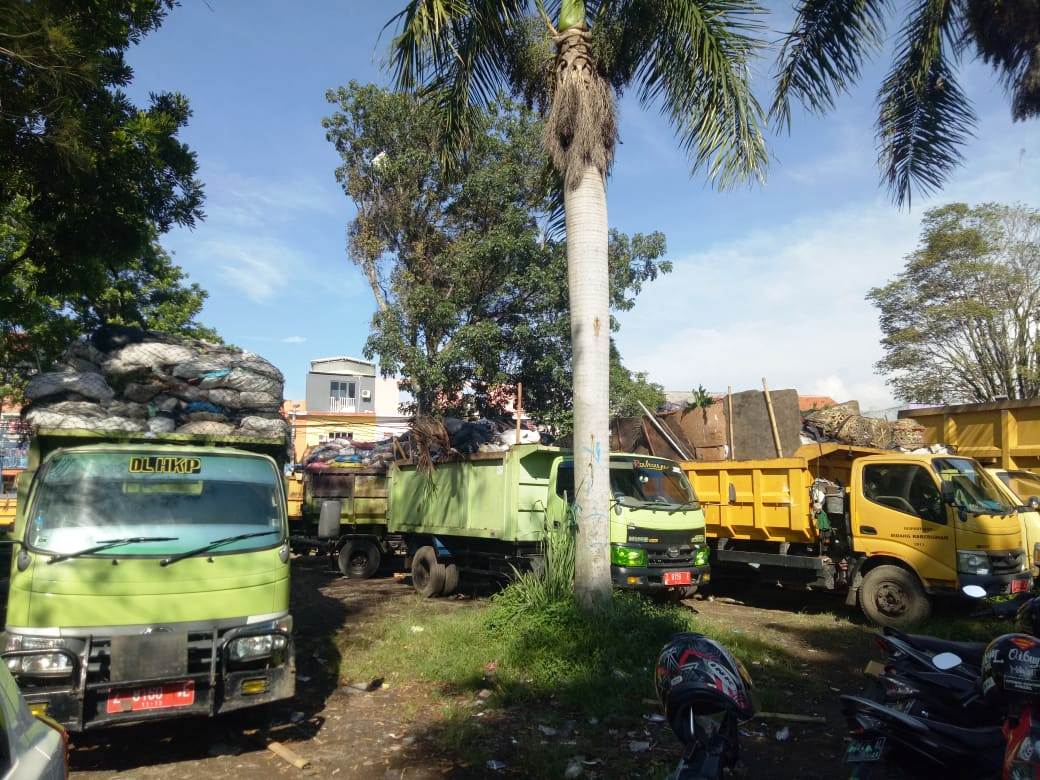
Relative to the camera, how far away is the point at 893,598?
9.39m

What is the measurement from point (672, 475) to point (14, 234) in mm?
15797

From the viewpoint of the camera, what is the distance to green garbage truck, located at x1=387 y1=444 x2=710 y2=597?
941 centimetres

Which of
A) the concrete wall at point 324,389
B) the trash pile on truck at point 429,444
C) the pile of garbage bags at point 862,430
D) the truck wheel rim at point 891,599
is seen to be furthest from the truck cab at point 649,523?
the concrete wall at point 324,389

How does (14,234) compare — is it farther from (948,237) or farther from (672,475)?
(948,237)

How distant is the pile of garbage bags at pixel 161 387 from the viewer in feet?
23.7

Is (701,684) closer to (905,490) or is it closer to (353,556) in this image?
(905,490)

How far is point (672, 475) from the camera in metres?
10.7

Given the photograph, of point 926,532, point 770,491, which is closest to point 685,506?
point 770,491

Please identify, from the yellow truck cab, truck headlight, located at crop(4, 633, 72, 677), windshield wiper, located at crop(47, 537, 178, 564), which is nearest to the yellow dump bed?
the yellow truck cab

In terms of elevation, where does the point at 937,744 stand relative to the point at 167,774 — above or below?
above

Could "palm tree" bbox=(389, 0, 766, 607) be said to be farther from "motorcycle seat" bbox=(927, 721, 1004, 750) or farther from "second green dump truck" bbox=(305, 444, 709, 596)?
"motorcycle seat" bbox=(927, 721, 1004, 750)

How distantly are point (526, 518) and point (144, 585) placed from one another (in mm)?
6038

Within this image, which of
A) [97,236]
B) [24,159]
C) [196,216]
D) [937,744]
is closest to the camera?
[937,744]

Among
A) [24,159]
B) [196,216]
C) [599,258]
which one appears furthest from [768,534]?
[24,159]
